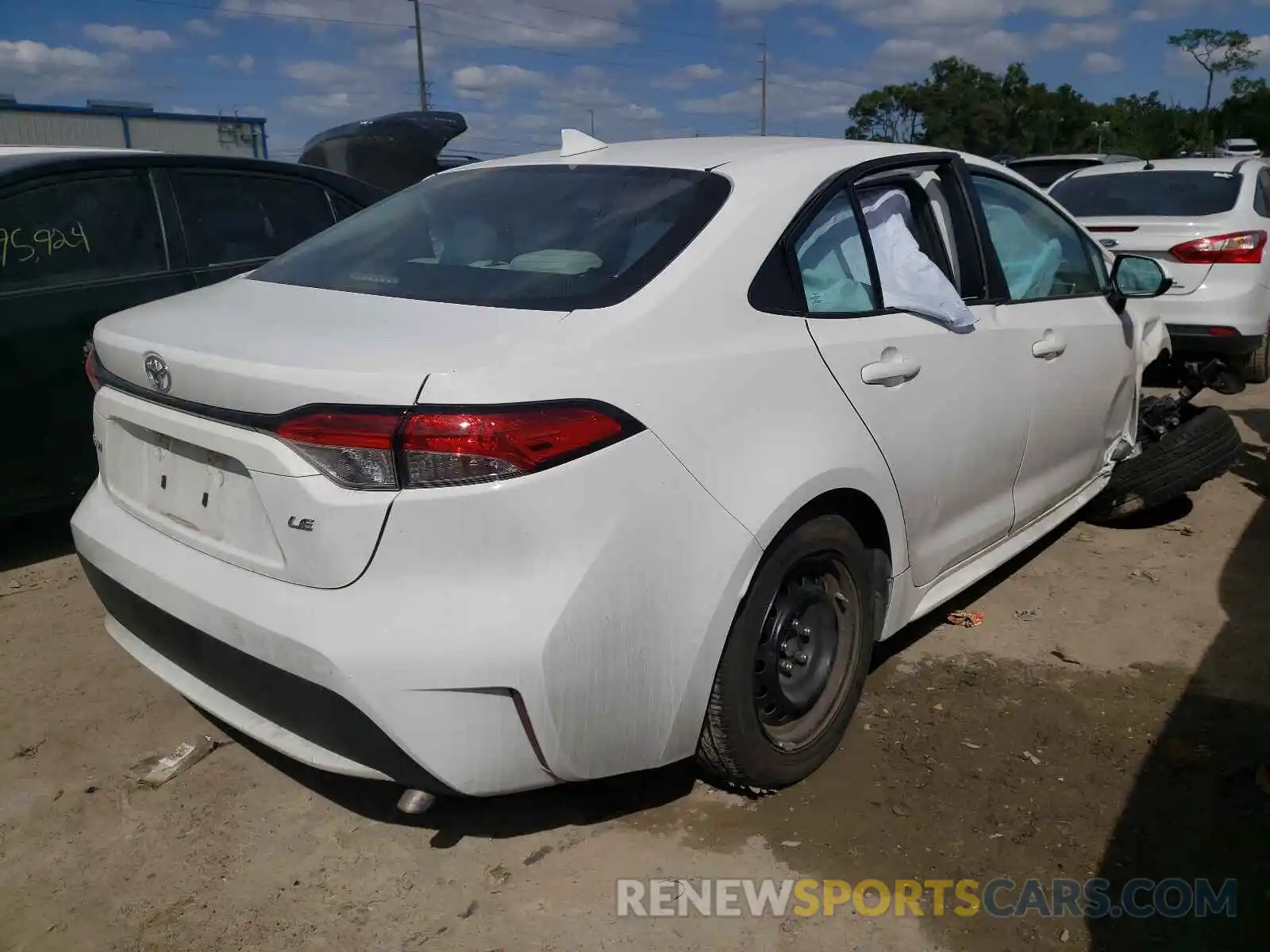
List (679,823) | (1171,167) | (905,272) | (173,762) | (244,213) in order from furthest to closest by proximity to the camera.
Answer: (1171,167), (244,213), (905,272), (173,762), (679,823)

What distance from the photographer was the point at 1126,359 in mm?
4062

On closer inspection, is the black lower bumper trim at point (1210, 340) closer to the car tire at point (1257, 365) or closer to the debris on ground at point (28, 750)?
the car tire at point (1257, 365)

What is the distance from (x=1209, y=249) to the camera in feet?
21.0

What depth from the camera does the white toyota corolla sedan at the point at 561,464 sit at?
188 centimetres

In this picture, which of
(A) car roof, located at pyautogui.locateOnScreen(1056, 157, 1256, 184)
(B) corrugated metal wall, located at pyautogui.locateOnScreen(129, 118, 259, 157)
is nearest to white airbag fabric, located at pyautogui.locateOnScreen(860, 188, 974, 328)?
(A) car roof, located at pyautogui.locateOnScreen(1056, 157, 1256, 184)

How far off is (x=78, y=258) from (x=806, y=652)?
3.46m

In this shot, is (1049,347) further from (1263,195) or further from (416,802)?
(1263,195)

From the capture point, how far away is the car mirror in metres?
3.92

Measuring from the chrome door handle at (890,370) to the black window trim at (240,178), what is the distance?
3022mm

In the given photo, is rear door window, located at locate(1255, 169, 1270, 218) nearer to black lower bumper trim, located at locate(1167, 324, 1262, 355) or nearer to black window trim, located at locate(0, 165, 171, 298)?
black lower bumper trim, located at locate(1167, 324, 1262, 355)

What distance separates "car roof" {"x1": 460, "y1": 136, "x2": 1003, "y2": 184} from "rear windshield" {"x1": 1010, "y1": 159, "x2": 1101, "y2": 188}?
30.3ft

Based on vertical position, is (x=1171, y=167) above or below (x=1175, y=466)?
above

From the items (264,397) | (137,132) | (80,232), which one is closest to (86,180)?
(80,232)

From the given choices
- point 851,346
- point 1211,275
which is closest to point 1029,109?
point 1211,275
